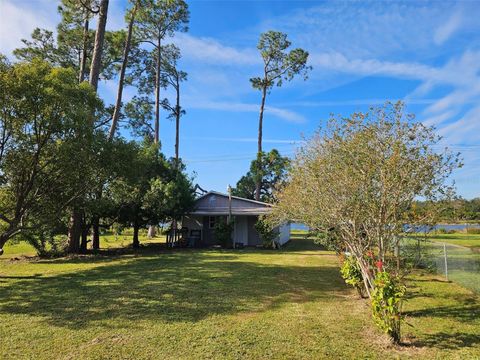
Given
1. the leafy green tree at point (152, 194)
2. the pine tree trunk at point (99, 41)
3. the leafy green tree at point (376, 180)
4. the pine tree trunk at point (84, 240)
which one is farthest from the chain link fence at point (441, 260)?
the pine tree trunk at point (99, 41)

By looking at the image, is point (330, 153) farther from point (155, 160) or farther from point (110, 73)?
point (110, 73)

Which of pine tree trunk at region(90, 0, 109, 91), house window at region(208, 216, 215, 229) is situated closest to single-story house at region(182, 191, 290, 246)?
house window at region(208, 216, 215, 229)

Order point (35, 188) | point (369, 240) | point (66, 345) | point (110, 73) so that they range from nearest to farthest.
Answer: point (66, 345)
point (369, 240)
point (35, 188)
point (110, 73)

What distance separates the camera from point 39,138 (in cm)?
1070

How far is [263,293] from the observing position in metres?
7.82

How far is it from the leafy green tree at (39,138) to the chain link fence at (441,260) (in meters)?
9.81

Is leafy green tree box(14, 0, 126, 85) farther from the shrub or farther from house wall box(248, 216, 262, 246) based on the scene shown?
the shrub

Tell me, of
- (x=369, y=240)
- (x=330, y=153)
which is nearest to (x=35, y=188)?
(x=330, y=153)

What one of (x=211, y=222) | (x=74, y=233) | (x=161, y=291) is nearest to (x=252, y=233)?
(x=211, y=222)

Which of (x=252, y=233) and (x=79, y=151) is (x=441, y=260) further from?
(x=79, y=151)

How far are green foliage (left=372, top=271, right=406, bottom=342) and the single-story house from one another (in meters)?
14.6

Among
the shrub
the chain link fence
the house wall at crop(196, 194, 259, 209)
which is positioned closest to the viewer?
the chain link fence

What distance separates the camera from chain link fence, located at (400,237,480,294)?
18.9 feet

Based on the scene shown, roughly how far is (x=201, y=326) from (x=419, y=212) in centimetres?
390
